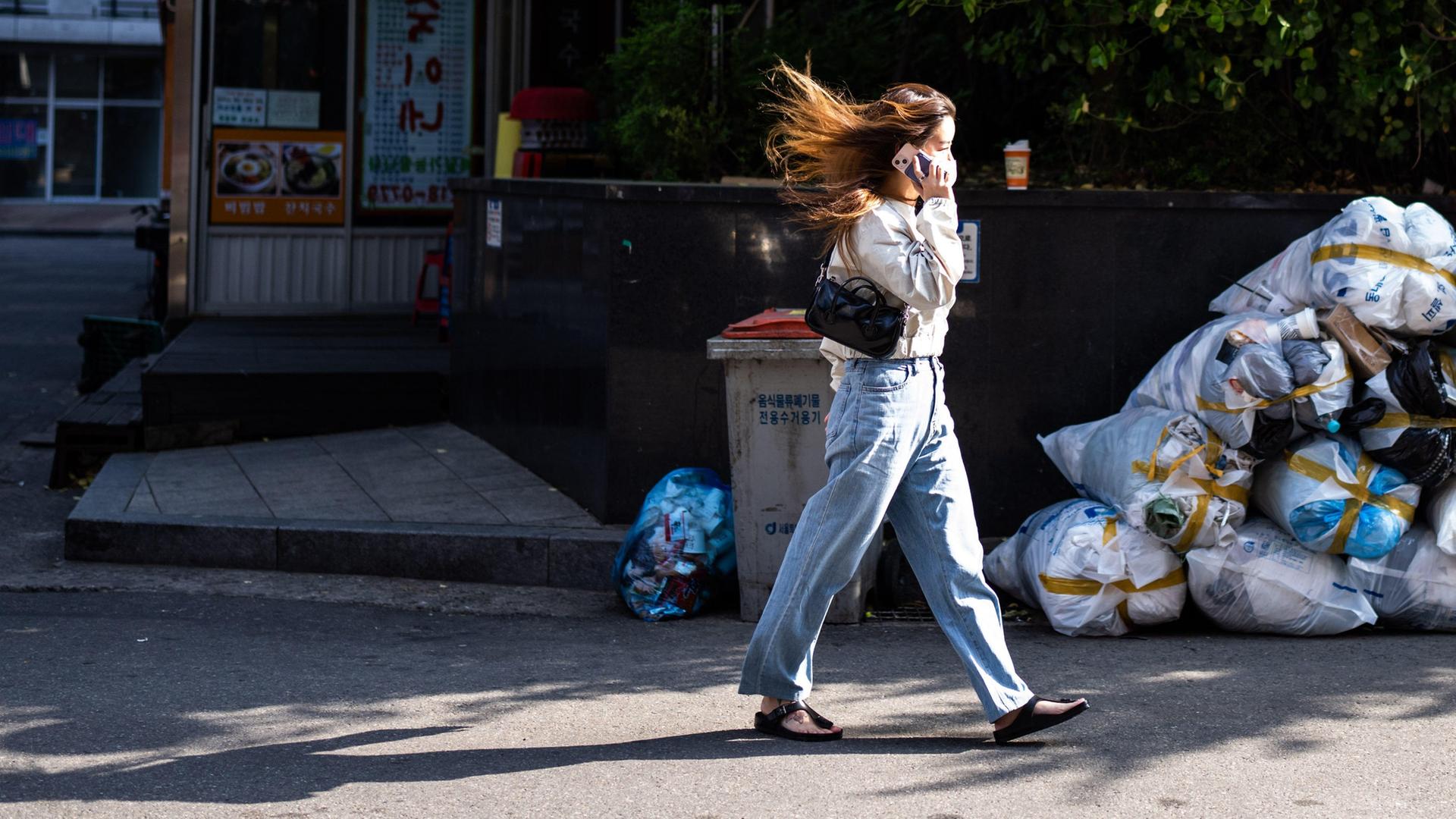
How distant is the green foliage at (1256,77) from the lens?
6.50 metres

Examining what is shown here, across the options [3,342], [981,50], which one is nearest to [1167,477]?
[981,50]

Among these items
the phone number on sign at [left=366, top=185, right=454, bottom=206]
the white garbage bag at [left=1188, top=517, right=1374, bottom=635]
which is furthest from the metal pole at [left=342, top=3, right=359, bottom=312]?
the white garbage bag at [left=1188, top=517, right=1374, bottom=635]

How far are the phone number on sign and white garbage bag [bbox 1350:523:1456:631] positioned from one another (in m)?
8.07

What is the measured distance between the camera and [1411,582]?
5.45 m

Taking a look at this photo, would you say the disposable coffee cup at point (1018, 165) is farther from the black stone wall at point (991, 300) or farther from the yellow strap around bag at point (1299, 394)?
the yellow strap around bag at point (1299, 394)

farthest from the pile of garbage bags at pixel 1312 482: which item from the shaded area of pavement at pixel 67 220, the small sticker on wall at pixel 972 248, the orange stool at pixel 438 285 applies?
the shaded area of pavement at pixel 67 220

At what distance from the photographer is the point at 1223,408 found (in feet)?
18.0

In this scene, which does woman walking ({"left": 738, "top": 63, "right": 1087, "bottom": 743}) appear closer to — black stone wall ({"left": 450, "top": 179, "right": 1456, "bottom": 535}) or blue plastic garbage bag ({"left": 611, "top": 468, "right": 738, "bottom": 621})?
blue plastic garbage bag ({"left": 611, "top": 468, "right": 738, "bottom": 621})

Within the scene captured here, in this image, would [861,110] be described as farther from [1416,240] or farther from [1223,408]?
[1416,240]

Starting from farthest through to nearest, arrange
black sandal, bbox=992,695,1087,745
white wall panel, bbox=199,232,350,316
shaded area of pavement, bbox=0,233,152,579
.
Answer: white wall panel, bbox=199,232,350,316 < shaded area of pavement, bbox=0,233,152,579 < black sandal, bbox=992,695,1087,745

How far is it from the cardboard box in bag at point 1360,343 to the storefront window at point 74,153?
36109 mm

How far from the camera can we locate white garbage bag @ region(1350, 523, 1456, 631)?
5.45 metres

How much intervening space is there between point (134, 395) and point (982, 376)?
534 centimetres

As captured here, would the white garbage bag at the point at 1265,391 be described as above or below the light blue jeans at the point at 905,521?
above
